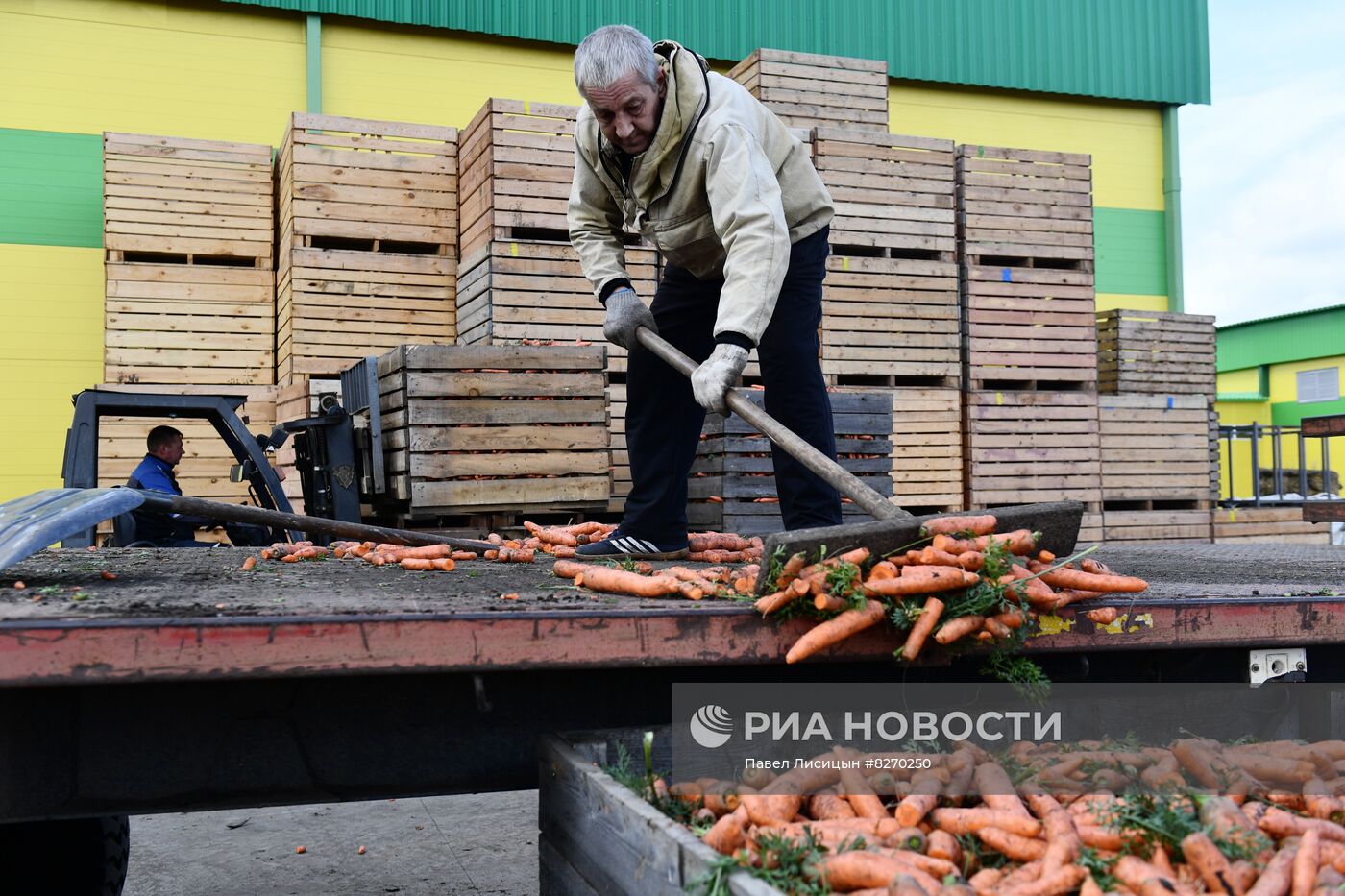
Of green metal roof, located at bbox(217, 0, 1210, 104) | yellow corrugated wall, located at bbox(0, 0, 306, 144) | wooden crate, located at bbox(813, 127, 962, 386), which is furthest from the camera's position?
green metal roof, located at bbox(217, 0, 1210, 104)

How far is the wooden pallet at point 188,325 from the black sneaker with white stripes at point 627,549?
6.37 meters

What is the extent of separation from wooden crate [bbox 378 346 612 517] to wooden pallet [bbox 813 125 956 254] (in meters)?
3.31

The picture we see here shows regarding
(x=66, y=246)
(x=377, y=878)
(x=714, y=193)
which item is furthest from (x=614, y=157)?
(x=66, y=246)

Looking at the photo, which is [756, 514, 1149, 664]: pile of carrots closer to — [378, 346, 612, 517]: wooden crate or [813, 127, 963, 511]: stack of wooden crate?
[378, 346, 612, 517]: wooden crate

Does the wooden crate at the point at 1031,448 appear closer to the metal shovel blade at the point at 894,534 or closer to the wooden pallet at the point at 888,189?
the wooden pallet at the point at 888,189

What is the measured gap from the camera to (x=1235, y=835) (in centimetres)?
178

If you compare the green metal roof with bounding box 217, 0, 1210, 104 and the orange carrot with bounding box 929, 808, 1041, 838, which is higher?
the green metal roof with bounding box 217, 0, 1210, 104

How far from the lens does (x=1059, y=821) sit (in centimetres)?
189

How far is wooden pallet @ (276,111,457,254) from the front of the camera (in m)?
8.70

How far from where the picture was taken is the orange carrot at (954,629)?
2.21m

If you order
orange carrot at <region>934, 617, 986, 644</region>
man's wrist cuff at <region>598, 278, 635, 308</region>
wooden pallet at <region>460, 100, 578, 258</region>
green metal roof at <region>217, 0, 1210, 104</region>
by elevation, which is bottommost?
orange carrot at <region>934, 617, 986, 644</region>

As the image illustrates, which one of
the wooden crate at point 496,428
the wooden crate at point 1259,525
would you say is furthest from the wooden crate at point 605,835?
the wooden crate at point 1259,525

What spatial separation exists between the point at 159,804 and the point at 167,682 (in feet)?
0.76

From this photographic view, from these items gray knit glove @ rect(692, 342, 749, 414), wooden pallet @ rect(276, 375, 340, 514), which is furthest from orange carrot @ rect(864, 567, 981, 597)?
wooden pallet @ rect(276, 375, 340, 514)
